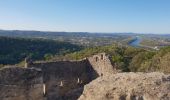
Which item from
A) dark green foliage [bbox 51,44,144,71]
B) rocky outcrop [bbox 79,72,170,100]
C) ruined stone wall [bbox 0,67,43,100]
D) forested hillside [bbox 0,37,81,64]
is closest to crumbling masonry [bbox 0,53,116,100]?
ruined stone wall [bbox 0,67,43,100]

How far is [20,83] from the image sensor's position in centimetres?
1294

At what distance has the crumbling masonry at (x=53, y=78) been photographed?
12867 millimetres

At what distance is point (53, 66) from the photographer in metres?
21.2

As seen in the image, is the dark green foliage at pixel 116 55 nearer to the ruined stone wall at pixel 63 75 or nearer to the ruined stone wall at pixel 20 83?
the ruined stone wall at pixel 63 75

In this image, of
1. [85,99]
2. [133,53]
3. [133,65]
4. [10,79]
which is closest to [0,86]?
[10,79]

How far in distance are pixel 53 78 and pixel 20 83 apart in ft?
26.3

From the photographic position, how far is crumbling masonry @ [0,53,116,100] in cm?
1287

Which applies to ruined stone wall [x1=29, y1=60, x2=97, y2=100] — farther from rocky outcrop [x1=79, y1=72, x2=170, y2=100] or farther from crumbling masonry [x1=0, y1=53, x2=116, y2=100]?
rocky outcrop [x1=79, y1=72, x2=170, y2=100]

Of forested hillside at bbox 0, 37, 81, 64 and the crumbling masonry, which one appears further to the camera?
forested hillside at bbox 0, 37, 81, 64

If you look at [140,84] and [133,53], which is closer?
[140,84]

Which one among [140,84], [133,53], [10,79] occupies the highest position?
[140,84]

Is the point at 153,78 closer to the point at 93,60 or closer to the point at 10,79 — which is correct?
the point at 10,79

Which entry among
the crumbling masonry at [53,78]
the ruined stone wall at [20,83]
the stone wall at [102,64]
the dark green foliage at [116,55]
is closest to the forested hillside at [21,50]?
the dark green foliage at [116,55]

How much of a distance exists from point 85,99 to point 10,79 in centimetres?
472
